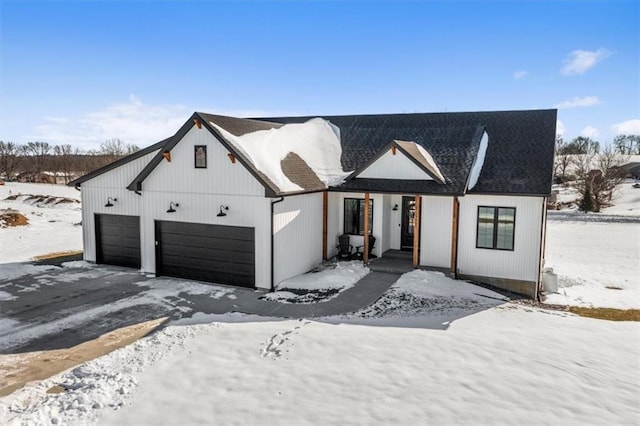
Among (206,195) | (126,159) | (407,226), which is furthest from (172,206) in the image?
(407,226)

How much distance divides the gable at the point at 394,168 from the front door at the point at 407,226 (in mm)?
1485

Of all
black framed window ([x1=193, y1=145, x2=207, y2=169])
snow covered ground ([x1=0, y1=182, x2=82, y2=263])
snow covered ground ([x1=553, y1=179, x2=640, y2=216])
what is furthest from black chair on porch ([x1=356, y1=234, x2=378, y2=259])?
snow covered ground ([x1=553, y1=179, x2=640, y2=216])

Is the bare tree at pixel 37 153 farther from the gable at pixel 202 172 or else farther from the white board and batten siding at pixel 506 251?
the white board and batten siding at pixel 506 251

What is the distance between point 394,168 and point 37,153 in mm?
69974

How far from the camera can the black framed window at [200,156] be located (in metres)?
13.2

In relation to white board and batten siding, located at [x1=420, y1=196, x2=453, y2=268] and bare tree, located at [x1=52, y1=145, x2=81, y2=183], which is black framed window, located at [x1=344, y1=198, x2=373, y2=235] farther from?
bare tree, located at [x1=52, y1=145, x2=81, y2=183]

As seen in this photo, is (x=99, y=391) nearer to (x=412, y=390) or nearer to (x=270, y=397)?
(x=270, y=397)

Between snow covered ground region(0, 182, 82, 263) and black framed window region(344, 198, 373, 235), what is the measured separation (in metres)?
12.3

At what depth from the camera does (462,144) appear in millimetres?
15898

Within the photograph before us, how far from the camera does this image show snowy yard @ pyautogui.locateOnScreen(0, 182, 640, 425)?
6.11m

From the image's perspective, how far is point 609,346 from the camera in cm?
884

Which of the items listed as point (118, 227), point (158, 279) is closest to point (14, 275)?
point (118, 227)

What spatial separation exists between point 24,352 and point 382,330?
708 cm

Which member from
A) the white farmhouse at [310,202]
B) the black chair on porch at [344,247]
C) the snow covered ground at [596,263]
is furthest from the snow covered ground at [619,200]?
the black chair on porch at [344,247]
